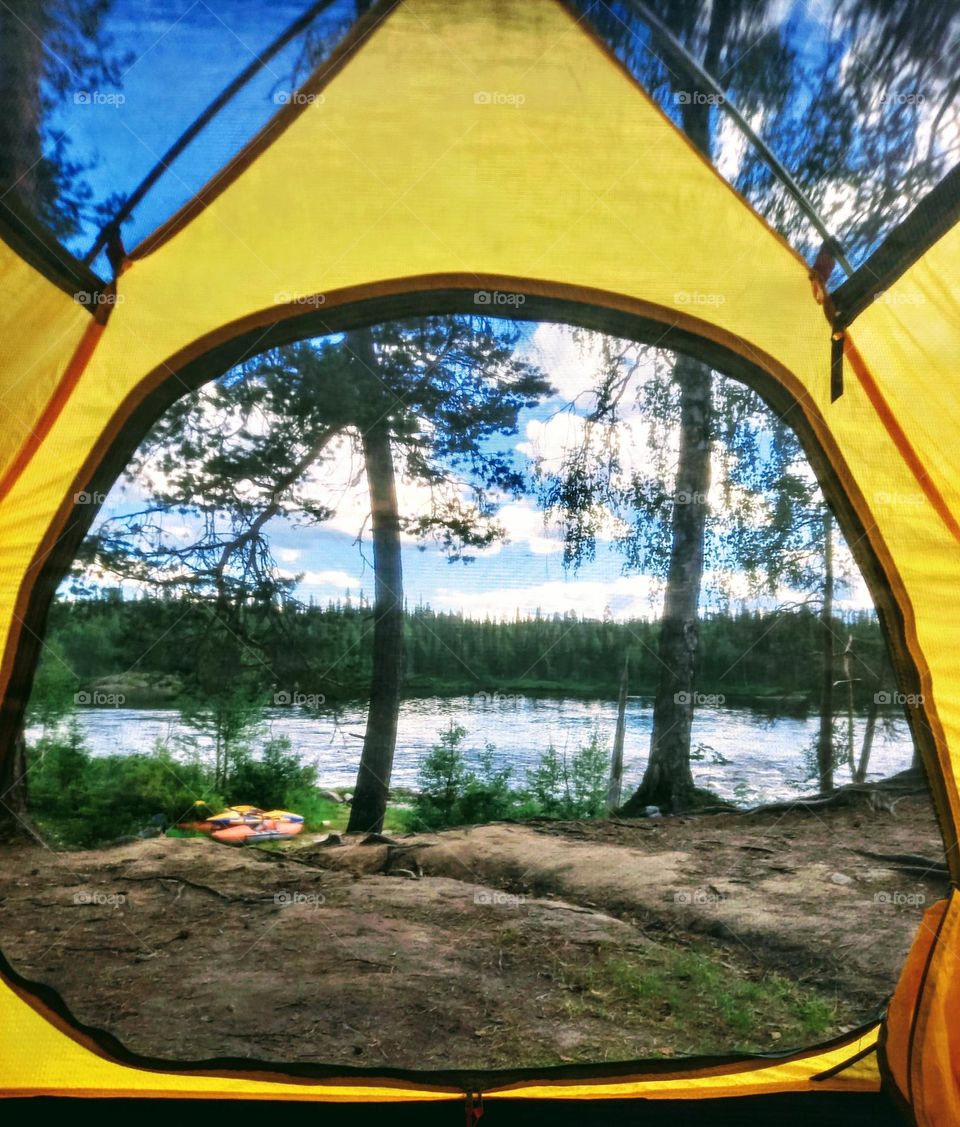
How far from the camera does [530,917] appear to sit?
2.04 meters

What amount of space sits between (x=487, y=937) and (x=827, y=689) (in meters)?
1.01

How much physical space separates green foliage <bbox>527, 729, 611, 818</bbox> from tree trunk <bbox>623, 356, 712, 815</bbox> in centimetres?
8

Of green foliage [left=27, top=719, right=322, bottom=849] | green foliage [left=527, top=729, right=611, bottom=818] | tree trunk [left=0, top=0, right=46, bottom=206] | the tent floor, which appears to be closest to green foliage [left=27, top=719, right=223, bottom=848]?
green foliage [left=27, top=719, right=322, bottom=849]

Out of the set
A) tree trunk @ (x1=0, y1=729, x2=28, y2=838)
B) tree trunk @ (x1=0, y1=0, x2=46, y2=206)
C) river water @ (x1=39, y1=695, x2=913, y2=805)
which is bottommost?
tree trunk @ (x1=0, y1=729, x2=28, y2=838)

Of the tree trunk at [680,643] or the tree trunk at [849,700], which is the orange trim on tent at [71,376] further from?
the tree trunk at [849,700]

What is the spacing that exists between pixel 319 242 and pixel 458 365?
0.46 metres

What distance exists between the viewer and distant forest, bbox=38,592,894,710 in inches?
78.9

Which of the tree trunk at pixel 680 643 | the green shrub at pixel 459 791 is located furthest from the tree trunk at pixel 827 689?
the green shrub at pixel 459 791

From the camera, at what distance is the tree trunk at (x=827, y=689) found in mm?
2035

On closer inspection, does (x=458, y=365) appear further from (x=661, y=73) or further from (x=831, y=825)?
(x=831, y=825)

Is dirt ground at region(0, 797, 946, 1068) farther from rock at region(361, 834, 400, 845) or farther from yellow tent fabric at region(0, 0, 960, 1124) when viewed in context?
yellow tent fabric at region(0, 0, 960, 1124)

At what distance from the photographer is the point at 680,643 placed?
2059 millimetres

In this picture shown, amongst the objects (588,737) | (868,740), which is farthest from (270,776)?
(868,740)

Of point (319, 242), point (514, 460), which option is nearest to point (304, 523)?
point (514, 460)
